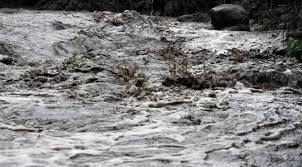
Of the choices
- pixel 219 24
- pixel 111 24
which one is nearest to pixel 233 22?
pixel 219 24

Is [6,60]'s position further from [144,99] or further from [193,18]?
[193,18]

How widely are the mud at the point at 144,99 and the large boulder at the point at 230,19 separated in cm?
94

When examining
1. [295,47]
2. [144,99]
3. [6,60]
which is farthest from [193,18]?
[144,99]

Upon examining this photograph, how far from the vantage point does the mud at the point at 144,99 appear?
16.5 feet

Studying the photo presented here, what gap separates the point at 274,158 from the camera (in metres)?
4.91

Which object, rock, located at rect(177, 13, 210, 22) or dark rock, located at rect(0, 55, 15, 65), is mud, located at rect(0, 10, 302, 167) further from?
rock, located at rect(177, 13, 210, 22)

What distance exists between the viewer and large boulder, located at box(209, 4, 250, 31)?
1249cm

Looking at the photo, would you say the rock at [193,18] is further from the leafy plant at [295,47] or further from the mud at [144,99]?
the leafy plant at [295,47]

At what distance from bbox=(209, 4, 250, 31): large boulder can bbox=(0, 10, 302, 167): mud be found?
943 millimetres

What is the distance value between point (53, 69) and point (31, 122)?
8.07 feet

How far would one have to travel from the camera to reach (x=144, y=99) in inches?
273

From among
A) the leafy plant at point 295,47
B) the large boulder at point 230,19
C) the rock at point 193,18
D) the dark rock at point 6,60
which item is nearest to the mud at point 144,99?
the dark rock at point 6,60

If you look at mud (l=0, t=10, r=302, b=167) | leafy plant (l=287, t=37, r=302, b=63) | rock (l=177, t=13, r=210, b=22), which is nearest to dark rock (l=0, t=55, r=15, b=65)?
mud (l=0, t=10, r=302, b=167)

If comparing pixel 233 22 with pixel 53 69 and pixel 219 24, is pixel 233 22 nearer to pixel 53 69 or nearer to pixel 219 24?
pixel 219 24
